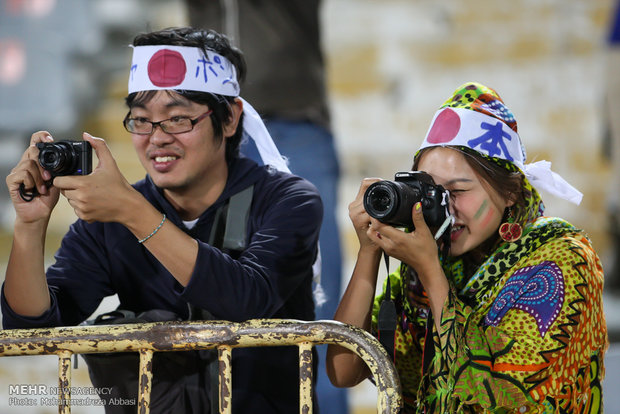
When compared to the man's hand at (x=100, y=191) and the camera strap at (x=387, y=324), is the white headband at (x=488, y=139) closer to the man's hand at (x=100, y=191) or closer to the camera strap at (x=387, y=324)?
the camera strap at (x=387, y=324)

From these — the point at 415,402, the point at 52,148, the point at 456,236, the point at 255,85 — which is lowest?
the point at 415,402

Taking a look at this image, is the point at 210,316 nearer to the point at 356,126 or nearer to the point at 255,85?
the point at 255,85

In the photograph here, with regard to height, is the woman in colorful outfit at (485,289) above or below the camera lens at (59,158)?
below

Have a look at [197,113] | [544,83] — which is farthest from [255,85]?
[544,83]

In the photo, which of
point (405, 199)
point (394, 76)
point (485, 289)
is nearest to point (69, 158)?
point (405, 199)

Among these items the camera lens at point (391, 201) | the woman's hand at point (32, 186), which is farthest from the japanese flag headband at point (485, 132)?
the woman's hand at point (32, 186)

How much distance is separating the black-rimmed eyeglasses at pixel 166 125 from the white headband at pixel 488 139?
1.97ft

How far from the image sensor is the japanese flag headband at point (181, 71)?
2268mm

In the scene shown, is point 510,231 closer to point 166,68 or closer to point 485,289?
point 485,289

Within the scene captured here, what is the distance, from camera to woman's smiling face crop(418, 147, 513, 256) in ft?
6.59

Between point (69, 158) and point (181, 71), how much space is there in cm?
51

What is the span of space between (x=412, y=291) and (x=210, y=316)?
19.1 inches

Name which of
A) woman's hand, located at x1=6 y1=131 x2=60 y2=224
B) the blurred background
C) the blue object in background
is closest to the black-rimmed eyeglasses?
woman's hand, located at x1=6 y1=131 x2=60 y2=224

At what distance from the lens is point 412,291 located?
7.06 feet
